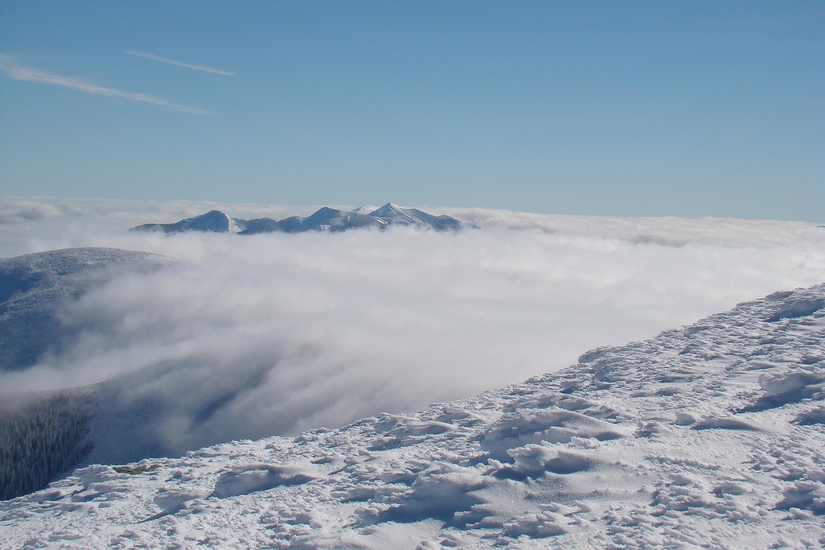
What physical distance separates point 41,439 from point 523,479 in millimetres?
148991

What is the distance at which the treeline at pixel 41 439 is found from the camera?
11775cm

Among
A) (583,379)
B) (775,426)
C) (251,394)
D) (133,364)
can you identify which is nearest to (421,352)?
(251,394)

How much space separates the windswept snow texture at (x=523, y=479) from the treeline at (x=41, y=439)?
370ft

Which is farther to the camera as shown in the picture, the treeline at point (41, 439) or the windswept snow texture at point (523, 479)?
the treeline at point (41, 439)

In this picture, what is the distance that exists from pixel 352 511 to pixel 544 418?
830cm

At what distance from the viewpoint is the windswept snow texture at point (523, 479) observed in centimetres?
1416

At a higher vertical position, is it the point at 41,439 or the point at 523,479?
the point at 523,479

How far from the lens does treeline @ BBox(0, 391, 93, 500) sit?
4636 inches

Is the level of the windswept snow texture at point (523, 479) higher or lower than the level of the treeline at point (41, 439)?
higher

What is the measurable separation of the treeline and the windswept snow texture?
4441 inches

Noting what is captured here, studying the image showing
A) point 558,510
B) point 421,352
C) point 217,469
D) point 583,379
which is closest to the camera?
point 558,510

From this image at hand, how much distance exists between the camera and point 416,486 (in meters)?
17.8

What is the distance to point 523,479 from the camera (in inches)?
675

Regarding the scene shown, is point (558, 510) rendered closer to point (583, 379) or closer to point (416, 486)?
point (416, 486)
